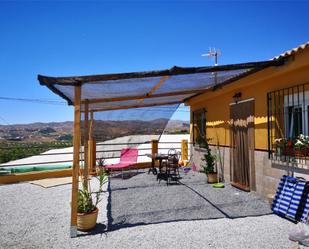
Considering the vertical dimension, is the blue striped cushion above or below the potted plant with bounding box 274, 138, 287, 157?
below

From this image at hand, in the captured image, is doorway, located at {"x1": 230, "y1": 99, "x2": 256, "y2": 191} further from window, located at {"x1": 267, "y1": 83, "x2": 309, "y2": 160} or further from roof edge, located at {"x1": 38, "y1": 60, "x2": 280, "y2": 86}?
A: roof edge, located at {"x1": 38, "y1": 60, "x2": 280, "y2": 86}

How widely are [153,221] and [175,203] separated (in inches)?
43.1

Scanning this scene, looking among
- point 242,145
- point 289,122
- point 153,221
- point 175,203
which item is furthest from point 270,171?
point 153,221

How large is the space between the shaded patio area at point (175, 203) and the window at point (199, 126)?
241cm

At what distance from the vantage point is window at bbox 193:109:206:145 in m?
9.01

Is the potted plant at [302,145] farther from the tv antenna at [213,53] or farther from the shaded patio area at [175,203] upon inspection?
the tv antenna at [213,53]

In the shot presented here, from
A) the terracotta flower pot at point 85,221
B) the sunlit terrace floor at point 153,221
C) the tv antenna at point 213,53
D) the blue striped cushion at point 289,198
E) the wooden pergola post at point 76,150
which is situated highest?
the tv antenna at point 213,53

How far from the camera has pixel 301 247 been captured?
3.07m

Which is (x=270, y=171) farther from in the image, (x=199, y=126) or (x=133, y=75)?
(x=199, y=126)

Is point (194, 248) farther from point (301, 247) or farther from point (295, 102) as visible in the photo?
point (295, 102)

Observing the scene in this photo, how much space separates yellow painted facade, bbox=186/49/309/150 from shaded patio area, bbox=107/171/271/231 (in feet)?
4.43

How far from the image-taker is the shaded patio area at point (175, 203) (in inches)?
170

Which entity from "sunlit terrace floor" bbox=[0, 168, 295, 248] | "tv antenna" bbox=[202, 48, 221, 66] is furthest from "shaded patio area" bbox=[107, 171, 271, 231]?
"tv antenna" bbox=[202, 48, 221, 66]

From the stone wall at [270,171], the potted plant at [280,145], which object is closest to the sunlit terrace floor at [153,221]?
the stone wall at [270,171]
